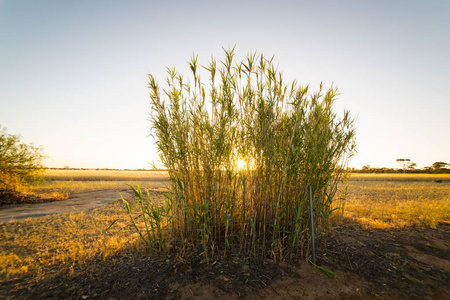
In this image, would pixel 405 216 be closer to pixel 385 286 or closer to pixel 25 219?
pixel 385 286

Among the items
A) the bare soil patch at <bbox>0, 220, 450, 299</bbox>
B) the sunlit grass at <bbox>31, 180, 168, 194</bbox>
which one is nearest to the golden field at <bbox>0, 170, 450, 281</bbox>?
the bare soil patch at <bbox>0, 220, 450, 299</bbox>

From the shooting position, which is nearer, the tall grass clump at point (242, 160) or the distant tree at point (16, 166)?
the tall grass clump at point (242, 160)

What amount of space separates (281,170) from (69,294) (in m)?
3.21

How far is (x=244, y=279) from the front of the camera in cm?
281

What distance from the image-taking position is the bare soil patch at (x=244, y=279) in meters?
2.58

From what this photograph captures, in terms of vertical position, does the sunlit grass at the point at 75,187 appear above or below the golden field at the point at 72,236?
above

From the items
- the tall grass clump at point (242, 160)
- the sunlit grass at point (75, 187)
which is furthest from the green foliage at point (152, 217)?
the sunlit grass at point (75, 187)

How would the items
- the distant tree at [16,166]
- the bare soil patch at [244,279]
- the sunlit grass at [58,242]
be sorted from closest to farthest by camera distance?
the bare soil patch at [244,279], the sunlit grass at [58,242], the distant tree at [16,166]

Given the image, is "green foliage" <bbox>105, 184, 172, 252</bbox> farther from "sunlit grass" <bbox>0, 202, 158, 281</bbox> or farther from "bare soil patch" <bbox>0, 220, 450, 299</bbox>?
"sunlit grass" <bbox>0, 202, 158, 281</bbox>

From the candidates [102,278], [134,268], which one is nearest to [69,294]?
[102,278]

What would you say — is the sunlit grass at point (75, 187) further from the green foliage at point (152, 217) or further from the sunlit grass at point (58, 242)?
the green foliage at point (152, 217)

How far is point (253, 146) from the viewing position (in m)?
3.57

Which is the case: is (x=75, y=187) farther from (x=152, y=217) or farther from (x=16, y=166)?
(x=152, y=217)

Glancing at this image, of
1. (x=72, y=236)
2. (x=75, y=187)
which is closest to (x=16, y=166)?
(x=75, y=187)
